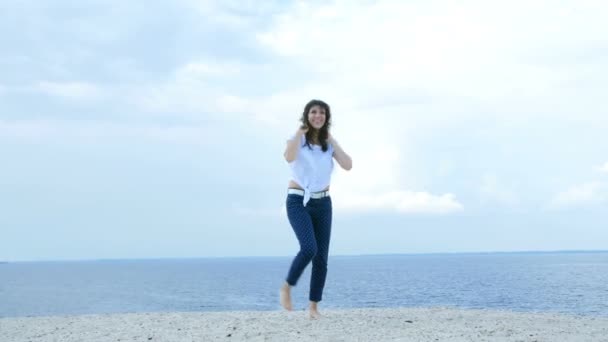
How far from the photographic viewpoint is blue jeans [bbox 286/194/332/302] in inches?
286

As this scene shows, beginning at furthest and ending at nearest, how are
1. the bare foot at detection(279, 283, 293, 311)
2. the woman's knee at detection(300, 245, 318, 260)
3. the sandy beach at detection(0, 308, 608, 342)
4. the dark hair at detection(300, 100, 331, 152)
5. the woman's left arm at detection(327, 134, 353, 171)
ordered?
the bare foot at detection(279, 283, 293, 311), the woman's left arm at detection(327, 134, 353, 171), the dark hair at detection(300, 100, 331, 152), the woman's knee at detection(300, 245, 318, 260), the sandy beach at detection(0, 308, 608, 342)

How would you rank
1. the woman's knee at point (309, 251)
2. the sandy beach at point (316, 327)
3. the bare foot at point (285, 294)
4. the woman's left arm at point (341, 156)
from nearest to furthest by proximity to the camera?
the sandy beach at point (316, 327), the woman's knee at point (309, 251), the woman's left arm at point (341, 156), the bare foot at point (285, 294)

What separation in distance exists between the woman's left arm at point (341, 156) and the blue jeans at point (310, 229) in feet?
1.52

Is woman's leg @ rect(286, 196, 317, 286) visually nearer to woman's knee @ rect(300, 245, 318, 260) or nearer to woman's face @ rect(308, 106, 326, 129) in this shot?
woman's knee @ rect(300, 245, 318, 260)

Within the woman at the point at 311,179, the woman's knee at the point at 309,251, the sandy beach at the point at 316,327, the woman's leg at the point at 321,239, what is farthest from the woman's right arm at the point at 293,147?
the sandy beach at the point at 316,327

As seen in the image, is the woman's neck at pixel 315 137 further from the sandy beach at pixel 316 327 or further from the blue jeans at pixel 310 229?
the sandy beach at pixel 316 327

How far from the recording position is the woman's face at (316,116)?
7.32 metres

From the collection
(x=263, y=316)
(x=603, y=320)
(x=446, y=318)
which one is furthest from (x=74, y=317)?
(x=603, y=320)

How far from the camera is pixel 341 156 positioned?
7.55 meters

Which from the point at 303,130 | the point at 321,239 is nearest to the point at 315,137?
the point at 303,130

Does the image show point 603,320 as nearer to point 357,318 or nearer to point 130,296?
point 357,318

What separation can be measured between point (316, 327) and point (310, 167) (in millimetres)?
1950

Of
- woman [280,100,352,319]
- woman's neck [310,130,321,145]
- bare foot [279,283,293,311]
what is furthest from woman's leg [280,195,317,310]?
woman's neck [310,130,321,145]

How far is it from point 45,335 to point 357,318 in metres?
4.07
